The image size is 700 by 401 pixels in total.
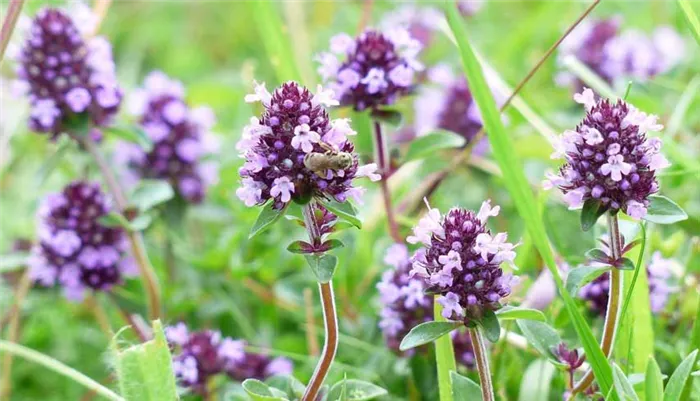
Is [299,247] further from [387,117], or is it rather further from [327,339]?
[387,117]

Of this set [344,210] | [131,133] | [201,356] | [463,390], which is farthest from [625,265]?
[131,133]

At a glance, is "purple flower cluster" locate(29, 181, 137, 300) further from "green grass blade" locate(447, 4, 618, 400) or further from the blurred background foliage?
"green grass blade" locate(447, 4, 618, 400)

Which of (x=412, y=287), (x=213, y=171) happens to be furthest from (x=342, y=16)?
(x=412, y=287)

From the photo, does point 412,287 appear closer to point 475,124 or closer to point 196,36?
point 475,124

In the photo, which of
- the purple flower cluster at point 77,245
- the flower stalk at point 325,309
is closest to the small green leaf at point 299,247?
the flower stalk at point 325,309

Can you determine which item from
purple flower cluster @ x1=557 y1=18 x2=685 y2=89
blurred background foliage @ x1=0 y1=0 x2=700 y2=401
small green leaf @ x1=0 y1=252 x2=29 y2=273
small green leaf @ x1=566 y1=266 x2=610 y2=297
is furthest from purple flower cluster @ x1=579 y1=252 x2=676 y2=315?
small green leaf @ x1=0 y1=252 x2=29 y2=273
